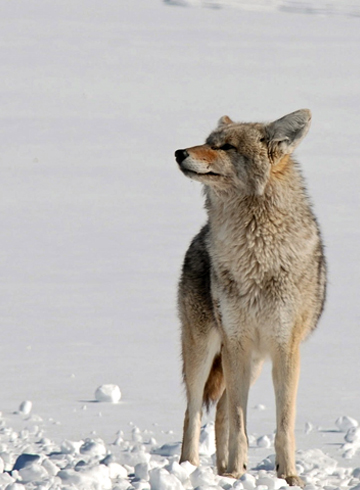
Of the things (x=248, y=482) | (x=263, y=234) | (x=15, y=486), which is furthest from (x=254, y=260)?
(x=15, y=486)

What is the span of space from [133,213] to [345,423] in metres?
7.65

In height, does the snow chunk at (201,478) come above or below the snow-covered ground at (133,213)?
below

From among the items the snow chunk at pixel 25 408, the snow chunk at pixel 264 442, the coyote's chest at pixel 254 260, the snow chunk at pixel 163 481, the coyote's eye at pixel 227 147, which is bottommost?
the snow chunk at pixel 264 442

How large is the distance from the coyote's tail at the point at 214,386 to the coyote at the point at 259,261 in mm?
390

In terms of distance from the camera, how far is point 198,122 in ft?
61.7

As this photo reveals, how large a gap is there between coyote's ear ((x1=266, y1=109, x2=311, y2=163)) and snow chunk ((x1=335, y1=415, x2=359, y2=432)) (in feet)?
6.67

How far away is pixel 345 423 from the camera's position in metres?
6.70

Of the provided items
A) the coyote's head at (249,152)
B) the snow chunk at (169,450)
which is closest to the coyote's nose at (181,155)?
the coyote's head at (249,152)

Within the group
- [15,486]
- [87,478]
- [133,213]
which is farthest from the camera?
[133,213]

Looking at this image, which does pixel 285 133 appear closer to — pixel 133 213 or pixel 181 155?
pixel 181 155

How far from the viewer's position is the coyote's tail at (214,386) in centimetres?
623

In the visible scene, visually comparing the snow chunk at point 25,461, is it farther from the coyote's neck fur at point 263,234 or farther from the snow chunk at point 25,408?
the snow chunk at point 25,408

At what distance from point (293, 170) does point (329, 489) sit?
1839 mm

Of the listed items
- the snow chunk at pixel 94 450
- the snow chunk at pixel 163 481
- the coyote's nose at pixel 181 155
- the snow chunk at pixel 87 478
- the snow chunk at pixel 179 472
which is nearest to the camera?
the snow chunk at pixel 163 481
